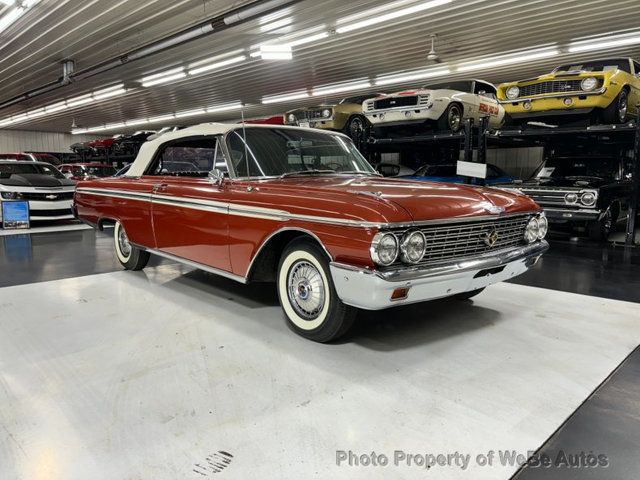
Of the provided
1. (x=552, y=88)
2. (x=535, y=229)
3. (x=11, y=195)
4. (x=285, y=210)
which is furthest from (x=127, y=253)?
(x=552, y=88)

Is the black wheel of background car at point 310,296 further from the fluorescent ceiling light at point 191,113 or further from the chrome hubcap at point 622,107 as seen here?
the fluorescent ceiling light at point 191,113

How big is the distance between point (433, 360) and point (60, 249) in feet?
19.9

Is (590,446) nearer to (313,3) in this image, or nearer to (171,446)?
(171,446)

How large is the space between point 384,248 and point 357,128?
311 inches

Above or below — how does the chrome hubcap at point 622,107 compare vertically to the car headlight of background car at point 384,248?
above

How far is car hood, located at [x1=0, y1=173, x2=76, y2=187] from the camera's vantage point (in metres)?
9.00

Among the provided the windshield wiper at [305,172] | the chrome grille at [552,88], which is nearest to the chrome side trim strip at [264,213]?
the windshield wiper at [305,172]

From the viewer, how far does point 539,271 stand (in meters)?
5.29

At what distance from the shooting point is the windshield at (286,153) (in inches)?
139

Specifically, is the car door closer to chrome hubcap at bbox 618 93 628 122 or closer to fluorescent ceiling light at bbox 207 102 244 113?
chrome hubcap at bbox 618 93 628 122

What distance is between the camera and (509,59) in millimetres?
11016

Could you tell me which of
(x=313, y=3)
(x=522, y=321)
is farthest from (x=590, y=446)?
(x=313, y=3)

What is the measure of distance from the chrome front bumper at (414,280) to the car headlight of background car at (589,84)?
526cm

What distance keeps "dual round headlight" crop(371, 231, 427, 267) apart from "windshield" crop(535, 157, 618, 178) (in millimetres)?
6693
